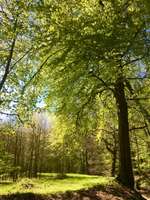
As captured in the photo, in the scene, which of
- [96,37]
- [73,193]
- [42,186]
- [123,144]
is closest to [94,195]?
[73,193]

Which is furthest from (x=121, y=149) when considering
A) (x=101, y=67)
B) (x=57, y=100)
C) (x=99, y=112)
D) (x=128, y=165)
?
(x=101, y=67)

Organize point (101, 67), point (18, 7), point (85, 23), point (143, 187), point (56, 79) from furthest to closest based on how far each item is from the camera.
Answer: point (143, 187) < point (56, 79) < point (101, 67) < point (85, 23) < point (18, 7)

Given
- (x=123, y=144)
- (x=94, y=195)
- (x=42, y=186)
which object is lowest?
(x=94, y=195)

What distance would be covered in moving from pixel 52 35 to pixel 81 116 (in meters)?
6.68

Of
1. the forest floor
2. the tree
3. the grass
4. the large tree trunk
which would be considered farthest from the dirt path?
the tree

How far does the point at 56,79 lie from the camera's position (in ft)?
62.5

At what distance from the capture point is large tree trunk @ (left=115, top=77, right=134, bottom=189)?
68.0ft

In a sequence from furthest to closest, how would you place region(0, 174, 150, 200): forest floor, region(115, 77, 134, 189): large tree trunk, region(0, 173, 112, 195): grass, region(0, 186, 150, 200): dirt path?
region(115, 77, 134, 189): large tree trunk < region(0, 173, 112, 195): grass < region(0, 174, 150, 200): forest floor < region(0, 186, 150, 200): dirt path

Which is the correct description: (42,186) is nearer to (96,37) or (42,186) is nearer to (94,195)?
(94,195)

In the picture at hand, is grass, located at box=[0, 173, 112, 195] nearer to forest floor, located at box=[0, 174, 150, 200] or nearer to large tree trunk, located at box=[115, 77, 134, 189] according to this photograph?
forest floor, located at box=[0, 174, 150, 200]

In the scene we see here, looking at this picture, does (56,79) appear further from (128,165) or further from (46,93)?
(128,165)

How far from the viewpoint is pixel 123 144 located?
838 inches

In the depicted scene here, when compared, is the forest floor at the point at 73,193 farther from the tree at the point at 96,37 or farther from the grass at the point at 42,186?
the tree at the point at 96,37

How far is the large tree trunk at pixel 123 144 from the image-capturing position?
68.0ft
